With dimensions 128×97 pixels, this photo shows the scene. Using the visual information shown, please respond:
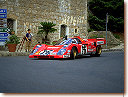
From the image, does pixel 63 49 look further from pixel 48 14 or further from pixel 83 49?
pixel 48 14

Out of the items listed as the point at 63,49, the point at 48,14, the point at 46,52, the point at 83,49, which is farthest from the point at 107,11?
the point at 46,52

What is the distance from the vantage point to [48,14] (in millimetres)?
24078

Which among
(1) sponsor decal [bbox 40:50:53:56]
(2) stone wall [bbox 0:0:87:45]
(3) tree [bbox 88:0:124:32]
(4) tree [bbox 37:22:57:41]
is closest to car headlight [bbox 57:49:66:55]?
(1) sponsor decal [bbox 40:50:53:56]

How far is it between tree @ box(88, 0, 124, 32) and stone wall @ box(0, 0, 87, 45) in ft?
17.1

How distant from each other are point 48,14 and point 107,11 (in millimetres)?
12582

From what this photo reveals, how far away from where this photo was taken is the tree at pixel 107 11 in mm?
33500

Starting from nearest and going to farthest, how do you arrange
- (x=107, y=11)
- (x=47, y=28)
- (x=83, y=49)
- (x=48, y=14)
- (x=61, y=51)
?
1. (x=61, y=51)
2. (x=83, y=49)
3. (x=47, y=28)
4. (x=48, y=14)
5. (x=107, y=11)

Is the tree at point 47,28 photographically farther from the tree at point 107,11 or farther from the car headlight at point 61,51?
the tree at point 107,11

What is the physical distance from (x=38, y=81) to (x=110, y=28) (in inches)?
1163

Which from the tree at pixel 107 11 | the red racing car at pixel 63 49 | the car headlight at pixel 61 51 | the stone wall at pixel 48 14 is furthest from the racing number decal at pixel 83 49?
the tree at pixel 107 11

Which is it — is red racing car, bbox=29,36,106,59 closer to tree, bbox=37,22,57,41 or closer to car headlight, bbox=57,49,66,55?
car headlight, bbox=57,49,66,55

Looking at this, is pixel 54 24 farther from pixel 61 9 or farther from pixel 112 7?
pixel 112 7

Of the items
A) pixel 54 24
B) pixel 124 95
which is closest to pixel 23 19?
pixel 54 24

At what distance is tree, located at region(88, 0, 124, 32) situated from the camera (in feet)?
110
